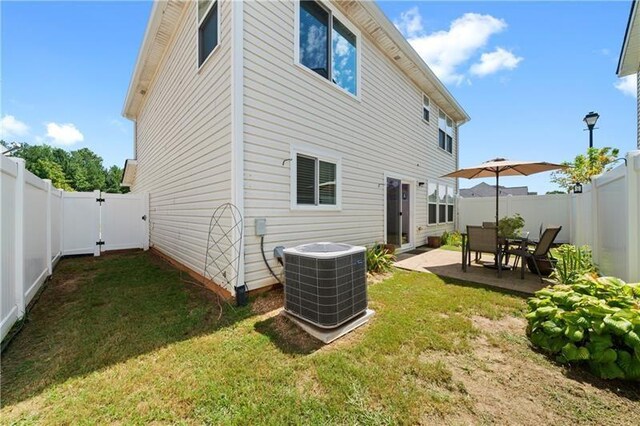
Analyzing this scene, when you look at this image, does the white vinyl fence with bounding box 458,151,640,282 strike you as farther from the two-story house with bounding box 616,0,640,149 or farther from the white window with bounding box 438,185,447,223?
the white window with bounding box 438,185,447,223

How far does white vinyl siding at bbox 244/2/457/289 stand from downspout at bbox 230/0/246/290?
11cm

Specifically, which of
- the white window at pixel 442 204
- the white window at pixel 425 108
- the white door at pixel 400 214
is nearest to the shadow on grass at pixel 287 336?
the white door at pixel 400 214

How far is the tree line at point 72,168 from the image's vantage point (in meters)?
31.6

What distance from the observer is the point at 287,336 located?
116 inches

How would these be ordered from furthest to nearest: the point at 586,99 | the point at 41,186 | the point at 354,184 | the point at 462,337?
the point at 586,99 → the point at 354,184 → the point at 41,186 → the point at 462,337

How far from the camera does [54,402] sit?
76.0 inches

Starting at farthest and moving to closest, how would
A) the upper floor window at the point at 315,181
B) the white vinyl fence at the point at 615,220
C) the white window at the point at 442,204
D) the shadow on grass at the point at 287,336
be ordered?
1. the white window at the point at 442,204
2. the upper floor window at the point at 315,181
3. the white vinyl fence at the point at 615,220
4. the shadow on grass at the point at 287,336

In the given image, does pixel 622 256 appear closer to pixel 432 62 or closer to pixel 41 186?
pixel 432 62

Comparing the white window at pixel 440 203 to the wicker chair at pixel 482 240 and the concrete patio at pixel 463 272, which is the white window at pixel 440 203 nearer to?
the concrete patio at pixel 463 272

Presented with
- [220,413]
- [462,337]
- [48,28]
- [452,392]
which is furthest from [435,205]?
[48,28]

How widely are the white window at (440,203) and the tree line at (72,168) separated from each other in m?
36.7

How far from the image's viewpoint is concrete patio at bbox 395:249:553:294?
Result: 4.75 m

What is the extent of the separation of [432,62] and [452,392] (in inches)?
396

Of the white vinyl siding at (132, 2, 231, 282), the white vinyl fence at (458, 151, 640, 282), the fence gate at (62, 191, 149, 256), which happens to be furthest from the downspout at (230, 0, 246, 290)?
the fence gate at (62, 191, 149, 256)
